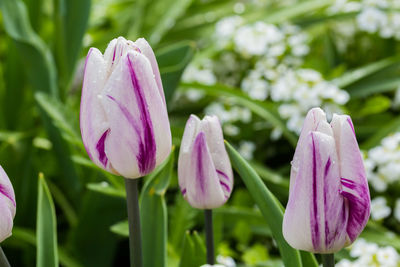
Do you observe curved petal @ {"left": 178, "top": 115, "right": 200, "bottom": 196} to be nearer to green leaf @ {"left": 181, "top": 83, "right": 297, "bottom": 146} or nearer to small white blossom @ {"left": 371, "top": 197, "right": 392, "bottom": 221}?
small white blossom @ {"left": 371, "top": 197, "right": 392, "bottom": 221}

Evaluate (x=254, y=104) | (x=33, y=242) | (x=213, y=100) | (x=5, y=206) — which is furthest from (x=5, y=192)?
(x=213, y=100)

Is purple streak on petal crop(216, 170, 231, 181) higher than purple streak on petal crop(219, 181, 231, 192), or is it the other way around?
purple streak on petal crop(216, 170, 231, 181)

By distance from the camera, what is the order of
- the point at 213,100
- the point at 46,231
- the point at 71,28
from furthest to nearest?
the point at 213,100 → the point at 71,28 → the point at 46,231

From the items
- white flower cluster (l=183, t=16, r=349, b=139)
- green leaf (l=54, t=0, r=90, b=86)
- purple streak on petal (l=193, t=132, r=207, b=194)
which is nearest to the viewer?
purple streak on petal (l=193, t=132, r=207, b=194)

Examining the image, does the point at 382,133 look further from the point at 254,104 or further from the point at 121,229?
the point at 121,229

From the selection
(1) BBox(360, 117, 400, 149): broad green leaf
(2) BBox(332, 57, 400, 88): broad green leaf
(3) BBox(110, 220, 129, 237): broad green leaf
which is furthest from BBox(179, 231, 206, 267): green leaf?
(2) BBox(332, 57, 400, 88): broad green leaf

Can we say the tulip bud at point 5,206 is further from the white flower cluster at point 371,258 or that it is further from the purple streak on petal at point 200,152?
the white flower cluster at point 371,258
